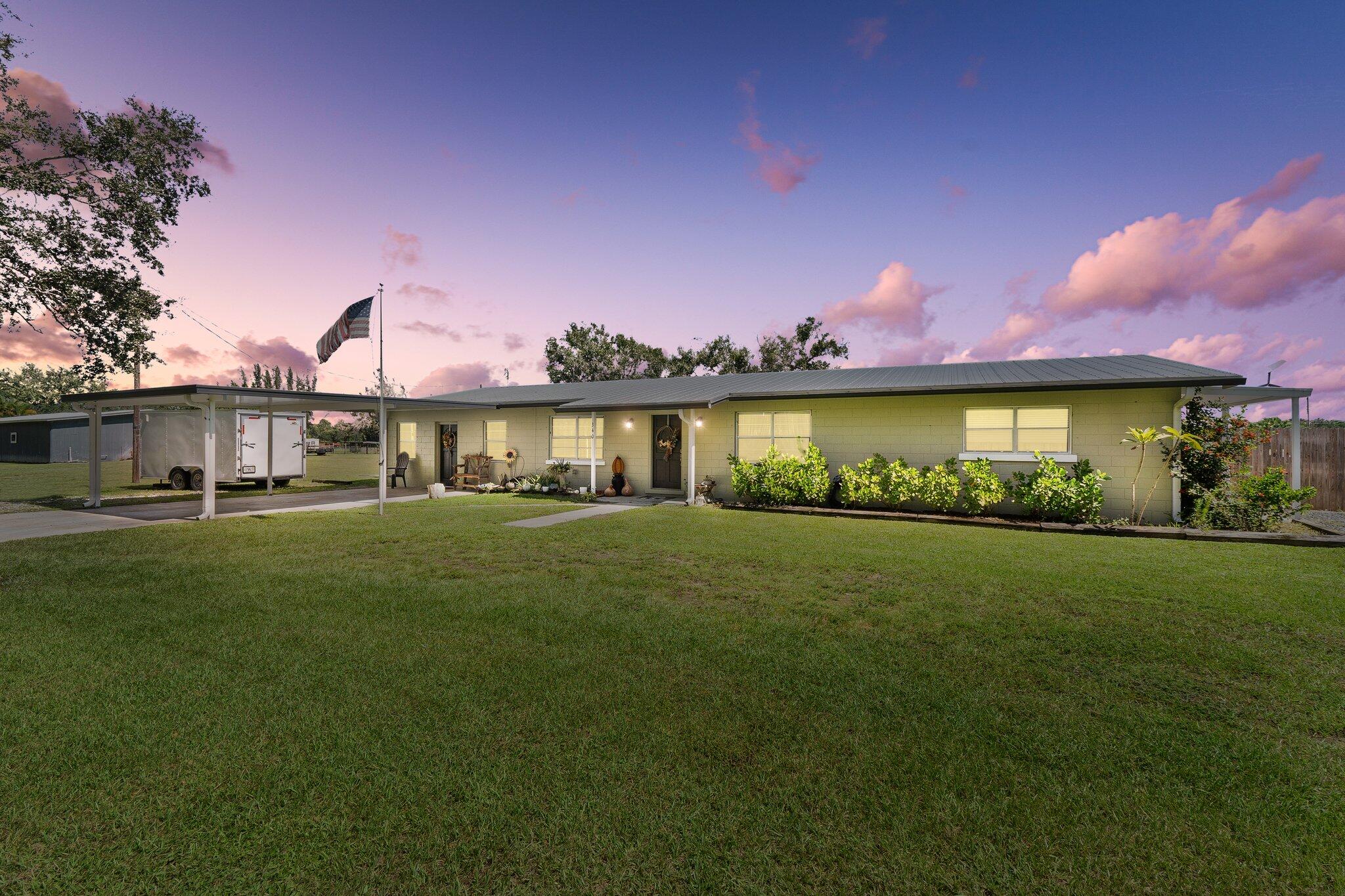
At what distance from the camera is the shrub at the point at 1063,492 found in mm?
9977

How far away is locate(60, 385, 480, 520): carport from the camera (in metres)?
10.5

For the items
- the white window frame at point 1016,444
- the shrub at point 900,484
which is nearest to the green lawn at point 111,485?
the shrub at point 900,484

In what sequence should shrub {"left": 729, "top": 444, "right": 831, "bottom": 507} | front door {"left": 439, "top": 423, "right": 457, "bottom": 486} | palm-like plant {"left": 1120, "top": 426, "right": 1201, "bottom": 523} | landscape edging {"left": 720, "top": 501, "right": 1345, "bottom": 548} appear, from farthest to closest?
front door {"left": 439, "top": 423, "right": 457, "bottom": 486}
shrub {"left": 729, "top": 444, "right": 831, "bottom": 507}
palm-like plant {"left": 1120, "top": 426, "right": 1201, "bottom": 523}
landscape edging {"left": 720, "top": 501, "right": 1345, "bottom": 548}

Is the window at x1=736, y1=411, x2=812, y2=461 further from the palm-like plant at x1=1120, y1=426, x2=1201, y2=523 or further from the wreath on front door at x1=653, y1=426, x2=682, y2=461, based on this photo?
the palm-like plant at x1=1120, y1=426, x2=1201, y2=523

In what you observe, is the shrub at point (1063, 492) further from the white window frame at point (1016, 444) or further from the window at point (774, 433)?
the window at point (774, 433)

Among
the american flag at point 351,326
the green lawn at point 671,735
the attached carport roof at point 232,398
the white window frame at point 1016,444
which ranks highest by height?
the american flag at point 351,326

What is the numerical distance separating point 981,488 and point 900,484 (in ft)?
4.79

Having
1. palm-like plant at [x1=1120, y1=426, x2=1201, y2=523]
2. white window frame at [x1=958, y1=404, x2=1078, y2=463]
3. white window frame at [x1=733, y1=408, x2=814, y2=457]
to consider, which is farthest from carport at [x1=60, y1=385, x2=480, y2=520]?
palm-like plant at [x1=1120, y1=426, x2=1201, y2=523]

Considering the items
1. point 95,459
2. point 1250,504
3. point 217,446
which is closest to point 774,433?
point 1250,504

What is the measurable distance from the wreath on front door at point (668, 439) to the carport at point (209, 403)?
5315 millimetres

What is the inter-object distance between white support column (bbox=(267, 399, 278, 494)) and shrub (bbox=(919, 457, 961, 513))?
17.8m

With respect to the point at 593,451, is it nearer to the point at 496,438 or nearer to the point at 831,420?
the point at 496,438

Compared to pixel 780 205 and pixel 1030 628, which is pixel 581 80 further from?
pixel 1030 628

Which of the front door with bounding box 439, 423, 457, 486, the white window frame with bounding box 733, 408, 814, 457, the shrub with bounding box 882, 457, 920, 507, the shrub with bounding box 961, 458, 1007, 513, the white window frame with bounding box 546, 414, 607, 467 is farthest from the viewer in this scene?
the front door with bounding box 439, 423, 457, 486
